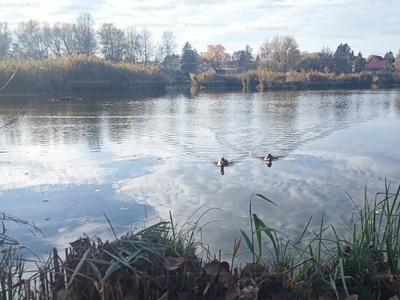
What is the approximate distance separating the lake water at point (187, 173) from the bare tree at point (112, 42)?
5157 centimetres

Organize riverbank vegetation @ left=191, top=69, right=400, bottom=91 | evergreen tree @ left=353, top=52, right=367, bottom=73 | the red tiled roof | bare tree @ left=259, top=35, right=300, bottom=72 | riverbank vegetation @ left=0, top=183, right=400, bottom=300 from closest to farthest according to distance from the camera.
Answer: riverbank vegetation @ left=0, top=183, right=400, bottom=300 < riverbank vegetation @ left=191, top=69, right=400, bottom=91 < bare tree @ left=259, top=35, right=300, bottom=72 < evergreen tree @ left=353, top=52, right=367, bottom=73 < the red tiled roof

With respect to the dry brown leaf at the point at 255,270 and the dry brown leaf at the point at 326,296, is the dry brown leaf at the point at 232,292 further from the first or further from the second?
the dry brown leaf at the point at 326,296

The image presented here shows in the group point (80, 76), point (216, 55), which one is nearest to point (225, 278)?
point (80, 76)

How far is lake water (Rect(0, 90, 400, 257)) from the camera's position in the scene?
595 cm

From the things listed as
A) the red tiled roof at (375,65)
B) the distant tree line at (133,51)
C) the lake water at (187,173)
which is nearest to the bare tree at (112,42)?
the distant tree line at (133,51)

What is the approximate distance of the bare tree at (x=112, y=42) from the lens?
65625 millimetres

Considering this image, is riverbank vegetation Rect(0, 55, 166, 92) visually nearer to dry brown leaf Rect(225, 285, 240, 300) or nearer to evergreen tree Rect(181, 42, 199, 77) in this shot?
evergreen tree Rect(181, 42, 199, 77)

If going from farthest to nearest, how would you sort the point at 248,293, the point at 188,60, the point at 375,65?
the point at 375,65 → the point at 188,60 → the point at 248,293

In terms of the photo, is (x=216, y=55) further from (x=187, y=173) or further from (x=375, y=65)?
(x=187, y=173)

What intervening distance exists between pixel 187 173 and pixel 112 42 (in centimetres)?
6181

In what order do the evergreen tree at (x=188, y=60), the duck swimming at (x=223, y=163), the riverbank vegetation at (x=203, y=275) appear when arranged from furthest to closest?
the evergreen tree at (x=188, y=60) → the duck swimming at (x=223, y=163) → the riverbank vegetation at (x=203, y=275)

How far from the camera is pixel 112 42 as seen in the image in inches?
2603

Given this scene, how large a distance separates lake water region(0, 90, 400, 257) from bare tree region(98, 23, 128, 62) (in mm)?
51572

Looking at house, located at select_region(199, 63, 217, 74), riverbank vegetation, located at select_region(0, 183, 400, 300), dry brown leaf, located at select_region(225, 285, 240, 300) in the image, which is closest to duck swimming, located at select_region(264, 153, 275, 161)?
riverbank vegetation, located at select_region(0, 183, 400, 300)
